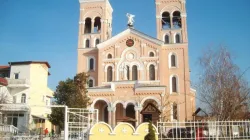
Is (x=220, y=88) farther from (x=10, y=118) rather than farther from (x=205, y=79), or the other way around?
(x=10, y=118)

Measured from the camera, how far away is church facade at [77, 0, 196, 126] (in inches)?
1307

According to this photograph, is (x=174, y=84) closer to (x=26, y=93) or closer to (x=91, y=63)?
(x=91, y=63)

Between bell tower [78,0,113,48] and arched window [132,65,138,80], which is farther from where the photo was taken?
bell tower [78,0,113,48]

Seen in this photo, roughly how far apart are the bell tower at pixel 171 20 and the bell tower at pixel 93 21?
7.81 meters

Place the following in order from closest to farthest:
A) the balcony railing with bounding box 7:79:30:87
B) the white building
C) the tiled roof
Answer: the tiled roof
the white building
the balcony railing with bounding box 7:79:30:87

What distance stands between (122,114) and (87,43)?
41.6 ft

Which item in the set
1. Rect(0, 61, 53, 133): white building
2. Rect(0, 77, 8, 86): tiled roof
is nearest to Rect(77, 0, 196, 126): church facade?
Rect(0, 61, 53, 133): white building

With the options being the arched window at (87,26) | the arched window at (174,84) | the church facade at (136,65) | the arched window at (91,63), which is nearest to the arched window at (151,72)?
the church facade at (136,65)

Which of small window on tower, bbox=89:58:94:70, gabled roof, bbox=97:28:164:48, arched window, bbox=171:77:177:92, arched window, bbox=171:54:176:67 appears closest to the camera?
arched window, bbox=171:77:177:92

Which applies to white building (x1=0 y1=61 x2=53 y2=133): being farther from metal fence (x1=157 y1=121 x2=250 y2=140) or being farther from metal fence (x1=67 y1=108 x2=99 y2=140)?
metal fence (x1=157 y1=121 x2=250 y2=140)

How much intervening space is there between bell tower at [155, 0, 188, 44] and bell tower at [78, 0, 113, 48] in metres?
7.81

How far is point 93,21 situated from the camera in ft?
137

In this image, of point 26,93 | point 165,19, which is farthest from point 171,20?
point 26,93

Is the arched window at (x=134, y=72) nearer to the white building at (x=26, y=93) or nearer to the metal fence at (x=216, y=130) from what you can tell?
the white building at (x=26, y=93)
